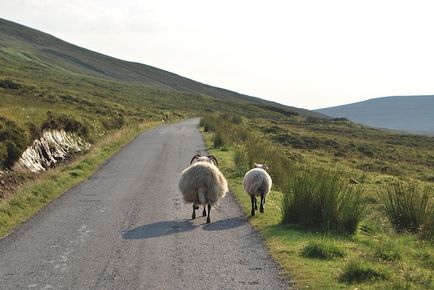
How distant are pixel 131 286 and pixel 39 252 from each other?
9.97 ft

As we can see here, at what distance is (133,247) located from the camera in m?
10.3

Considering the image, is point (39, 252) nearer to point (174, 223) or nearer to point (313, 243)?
point (174, 223)

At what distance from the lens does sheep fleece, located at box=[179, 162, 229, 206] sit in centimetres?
1301

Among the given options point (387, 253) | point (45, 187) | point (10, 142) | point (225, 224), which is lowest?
point (45, 187)

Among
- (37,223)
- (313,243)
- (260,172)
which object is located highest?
(260,172)

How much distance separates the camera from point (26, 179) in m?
18.1

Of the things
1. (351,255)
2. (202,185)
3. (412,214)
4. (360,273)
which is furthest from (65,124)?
(360,273)

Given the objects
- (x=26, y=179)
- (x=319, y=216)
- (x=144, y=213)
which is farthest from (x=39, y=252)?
(x=26, y=179)

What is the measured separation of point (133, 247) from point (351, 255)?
4453mm

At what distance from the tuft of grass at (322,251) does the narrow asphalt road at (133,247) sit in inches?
34.2

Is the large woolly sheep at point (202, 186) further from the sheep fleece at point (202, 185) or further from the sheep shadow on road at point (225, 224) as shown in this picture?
the sheep shadow on road at point (225, 224)

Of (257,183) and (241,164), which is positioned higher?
(257,183)

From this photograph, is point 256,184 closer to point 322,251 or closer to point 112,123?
point 322,251

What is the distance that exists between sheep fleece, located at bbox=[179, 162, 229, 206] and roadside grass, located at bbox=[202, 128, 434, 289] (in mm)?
1204
